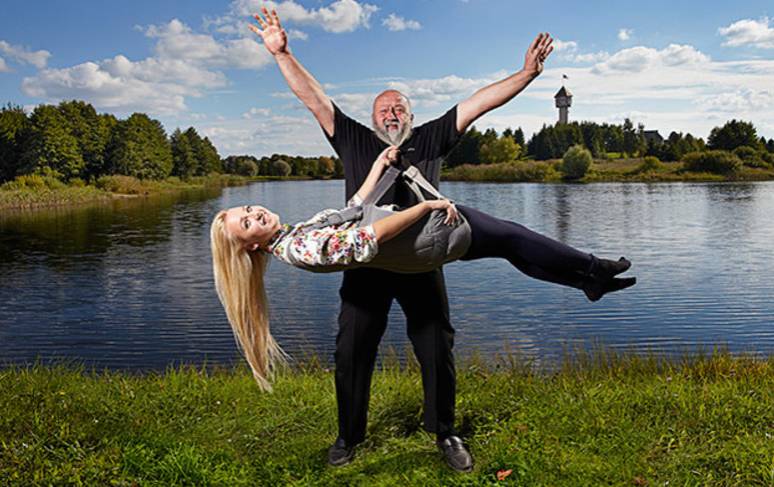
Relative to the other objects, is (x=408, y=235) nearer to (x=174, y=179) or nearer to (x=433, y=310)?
(x=433, y=310)

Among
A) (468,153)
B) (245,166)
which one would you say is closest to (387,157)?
(468,153)

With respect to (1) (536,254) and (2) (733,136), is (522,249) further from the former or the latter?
(2) (733,136)

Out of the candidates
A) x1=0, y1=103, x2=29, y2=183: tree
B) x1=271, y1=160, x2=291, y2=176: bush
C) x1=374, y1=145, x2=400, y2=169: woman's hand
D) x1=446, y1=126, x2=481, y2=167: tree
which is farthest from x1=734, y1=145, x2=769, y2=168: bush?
x1=374, y1=145, x2=400, y2=169: woman's hand

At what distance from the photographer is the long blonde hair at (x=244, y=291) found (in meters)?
3.89

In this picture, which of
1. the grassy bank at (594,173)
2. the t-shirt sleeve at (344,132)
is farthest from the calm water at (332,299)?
the grassy bank at (594,173)

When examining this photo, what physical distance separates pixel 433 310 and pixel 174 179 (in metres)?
63.8

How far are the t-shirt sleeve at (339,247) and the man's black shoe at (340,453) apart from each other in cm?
146

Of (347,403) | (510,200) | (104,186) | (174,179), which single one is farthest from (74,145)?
(347,403)

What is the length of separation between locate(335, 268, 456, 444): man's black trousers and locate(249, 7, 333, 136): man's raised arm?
37.0 inches

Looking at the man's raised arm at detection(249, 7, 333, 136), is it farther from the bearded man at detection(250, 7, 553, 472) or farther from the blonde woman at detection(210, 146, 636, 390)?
the blonde woman at detection(210, 146, 636, 390)

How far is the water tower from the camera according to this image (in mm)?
85625

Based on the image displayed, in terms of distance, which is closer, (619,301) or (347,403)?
(347,403)

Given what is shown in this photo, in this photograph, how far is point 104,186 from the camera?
49.8m

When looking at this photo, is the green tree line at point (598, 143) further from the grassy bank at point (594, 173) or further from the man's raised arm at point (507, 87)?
the man's raised arm at point (507, 87)
